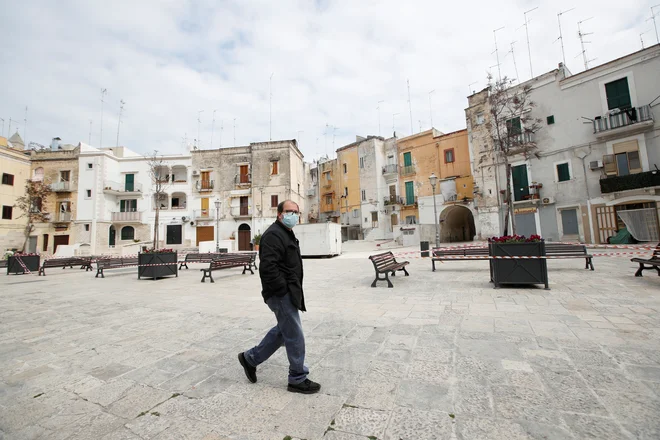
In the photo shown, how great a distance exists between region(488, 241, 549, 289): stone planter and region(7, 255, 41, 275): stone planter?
66.1 feet

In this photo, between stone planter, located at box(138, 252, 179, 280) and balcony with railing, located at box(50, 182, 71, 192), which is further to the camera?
balcony with railing, located at box(50, 182, 71, 192)

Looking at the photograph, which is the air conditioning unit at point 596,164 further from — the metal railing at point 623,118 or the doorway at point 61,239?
the doorway at point 61,239

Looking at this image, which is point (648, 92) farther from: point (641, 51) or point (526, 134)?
point (526, 134)

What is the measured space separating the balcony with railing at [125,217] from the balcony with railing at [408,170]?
94.5ft

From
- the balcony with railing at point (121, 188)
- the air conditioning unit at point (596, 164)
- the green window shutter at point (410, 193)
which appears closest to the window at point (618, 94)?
the air conditioning unit at point (596, 164)

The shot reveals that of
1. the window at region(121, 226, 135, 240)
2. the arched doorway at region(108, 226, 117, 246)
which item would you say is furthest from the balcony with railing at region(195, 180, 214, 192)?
the arched doorway at region(108, 226, 117, 246)

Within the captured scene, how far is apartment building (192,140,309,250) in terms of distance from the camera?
104 feet

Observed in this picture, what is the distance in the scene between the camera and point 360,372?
2.82m

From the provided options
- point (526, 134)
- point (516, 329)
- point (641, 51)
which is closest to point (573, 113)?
point (526, 134)

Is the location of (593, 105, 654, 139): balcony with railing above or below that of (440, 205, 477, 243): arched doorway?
above

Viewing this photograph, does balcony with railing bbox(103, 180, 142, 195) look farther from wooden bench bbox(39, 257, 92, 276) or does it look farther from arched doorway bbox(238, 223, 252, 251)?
wooden bench bbox(39, 257, 92, 276)

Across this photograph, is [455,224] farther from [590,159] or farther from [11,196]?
[11,196]

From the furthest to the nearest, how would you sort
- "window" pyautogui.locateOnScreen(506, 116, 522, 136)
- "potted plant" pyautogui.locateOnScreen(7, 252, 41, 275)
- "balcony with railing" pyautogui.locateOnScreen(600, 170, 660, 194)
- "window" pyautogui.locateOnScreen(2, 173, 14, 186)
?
1. "window" pyautogui.locateOnScreen(2, 173, 14, 186)
2. "window" pyautogui.locateOnScreen(506, 116, 522, 136)
3. "balcony with railing" pyautogui.locateOnScreen(600, 170, 660, 194)
4. "potted plant" pyautogui.locateOnScreen(7, 252, 41, 275)

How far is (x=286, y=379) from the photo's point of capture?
279 centimetres
